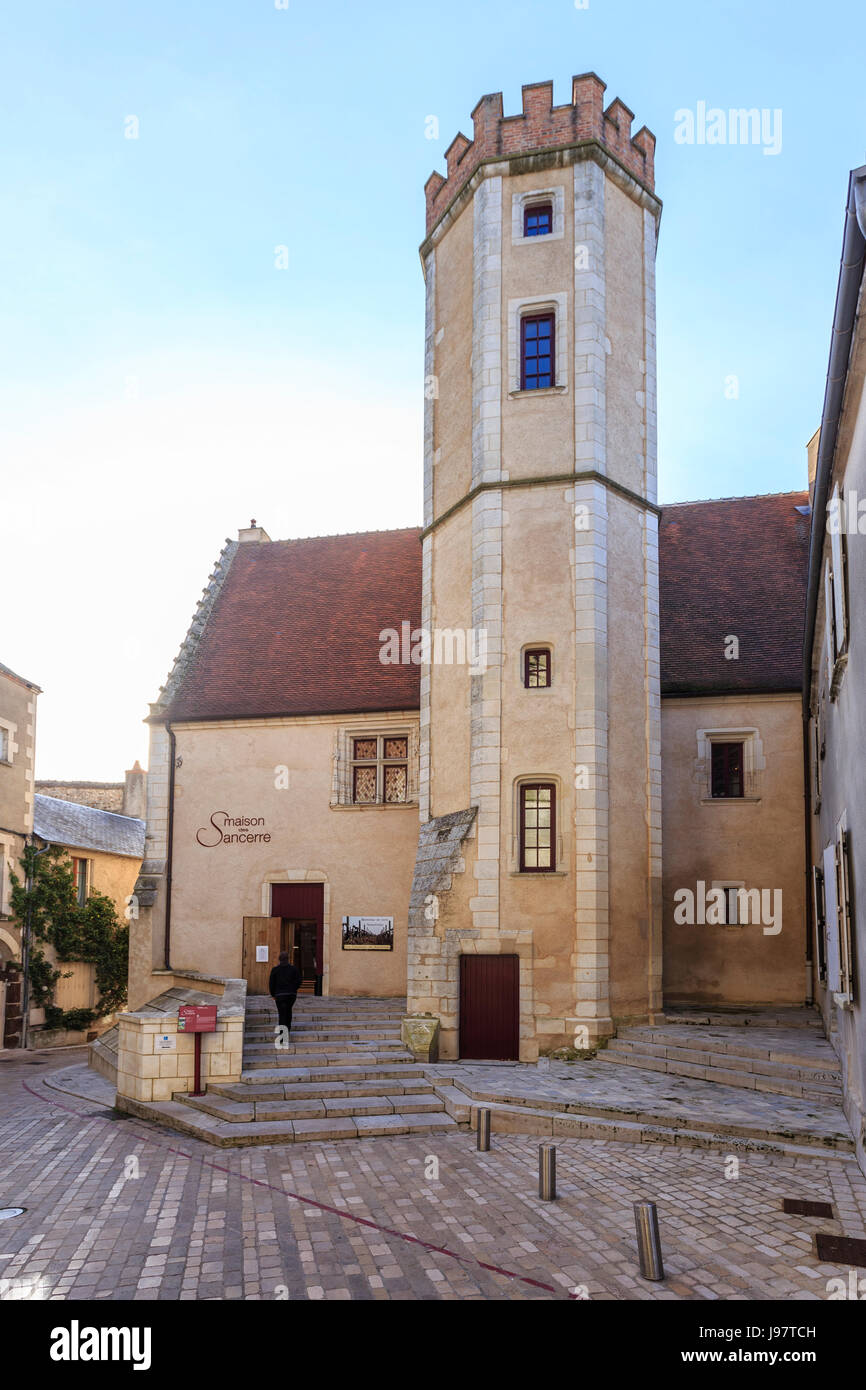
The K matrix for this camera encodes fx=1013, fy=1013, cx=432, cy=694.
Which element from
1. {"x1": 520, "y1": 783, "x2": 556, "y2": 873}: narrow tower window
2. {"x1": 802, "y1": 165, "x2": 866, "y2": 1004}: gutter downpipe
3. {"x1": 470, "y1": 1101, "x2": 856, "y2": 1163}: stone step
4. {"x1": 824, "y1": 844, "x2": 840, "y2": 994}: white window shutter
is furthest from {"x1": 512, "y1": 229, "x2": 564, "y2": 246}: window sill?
{"x1": 470, "y1": 1101, "x2": 856, "y2": 1163}: stone step

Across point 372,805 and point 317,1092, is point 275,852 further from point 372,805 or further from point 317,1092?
point 317,1092

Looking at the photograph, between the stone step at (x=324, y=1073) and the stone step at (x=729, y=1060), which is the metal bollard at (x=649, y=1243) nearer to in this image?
the stone step at (x=729, y=1060)

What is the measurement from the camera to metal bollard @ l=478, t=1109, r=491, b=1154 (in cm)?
1085

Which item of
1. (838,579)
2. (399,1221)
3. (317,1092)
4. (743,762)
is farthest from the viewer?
(743,762)

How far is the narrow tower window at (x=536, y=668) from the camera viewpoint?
16.0 m

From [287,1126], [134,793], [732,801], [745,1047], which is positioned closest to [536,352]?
[732,801]

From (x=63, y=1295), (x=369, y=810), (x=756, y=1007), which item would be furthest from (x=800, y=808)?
(x=63, y=1295)

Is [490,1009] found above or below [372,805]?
below

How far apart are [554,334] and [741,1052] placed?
1145 centimetres

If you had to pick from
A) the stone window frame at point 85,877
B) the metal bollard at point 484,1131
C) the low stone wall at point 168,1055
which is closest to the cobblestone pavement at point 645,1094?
the metal bollard at point 484,1131

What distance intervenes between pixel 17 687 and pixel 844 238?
73.8 feet

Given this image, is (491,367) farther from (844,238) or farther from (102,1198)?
(102,1198)

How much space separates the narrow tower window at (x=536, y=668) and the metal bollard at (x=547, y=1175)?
8.14 metres

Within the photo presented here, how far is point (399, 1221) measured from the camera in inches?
331
